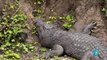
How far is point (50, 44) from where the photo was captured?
931cm

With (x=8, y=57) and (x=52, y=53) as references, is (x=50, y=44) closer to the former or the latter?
(x=52, y=53)

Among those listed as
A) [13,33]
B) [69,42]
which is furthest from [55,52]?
[13,33]

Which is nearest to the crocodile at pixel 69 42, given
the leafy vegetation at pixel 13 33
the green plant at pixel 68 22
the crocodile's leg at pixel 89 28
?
the crocodile's leg at pixel 89 28

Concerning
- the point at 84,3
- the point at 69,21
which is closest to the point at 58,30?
the point at 69,21

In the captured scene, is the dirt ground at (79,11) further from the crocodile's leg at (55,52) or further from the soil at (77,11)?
the crocodile's leg at (55,52)

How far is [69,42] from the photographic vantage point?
8.92m

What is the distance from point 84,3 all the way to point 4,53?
2577 mm

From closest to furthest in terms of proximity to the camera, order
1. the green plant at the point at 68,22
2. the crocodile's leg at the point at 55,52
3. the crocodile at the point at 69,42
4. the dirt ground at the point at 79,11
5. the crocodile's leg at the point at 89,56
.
A: 1. the crocodile's leg at the point at 89,56
2. the crocodile at the point at 69,42
3. the crocodile's leg at the point at 55,52
4. the dirt ground at the point at 79,11
5. the green plant at the point at 68,22

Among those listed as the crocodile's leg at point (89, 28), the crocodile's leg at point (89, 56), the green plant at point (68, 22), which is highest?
the green plant at point (68, 22)

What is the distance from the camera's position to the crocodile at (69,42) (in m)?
8.36

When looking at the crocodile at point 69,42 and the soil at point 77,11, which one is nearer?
the crocodile at point 69,42

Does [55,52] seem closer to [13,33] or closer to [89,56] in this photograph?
[89,56]

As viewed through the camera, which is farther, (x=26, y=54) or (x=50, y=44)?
(x=50, y=44)

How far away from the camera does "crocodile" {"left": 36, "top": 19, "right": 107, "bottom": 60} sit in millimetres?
8359
